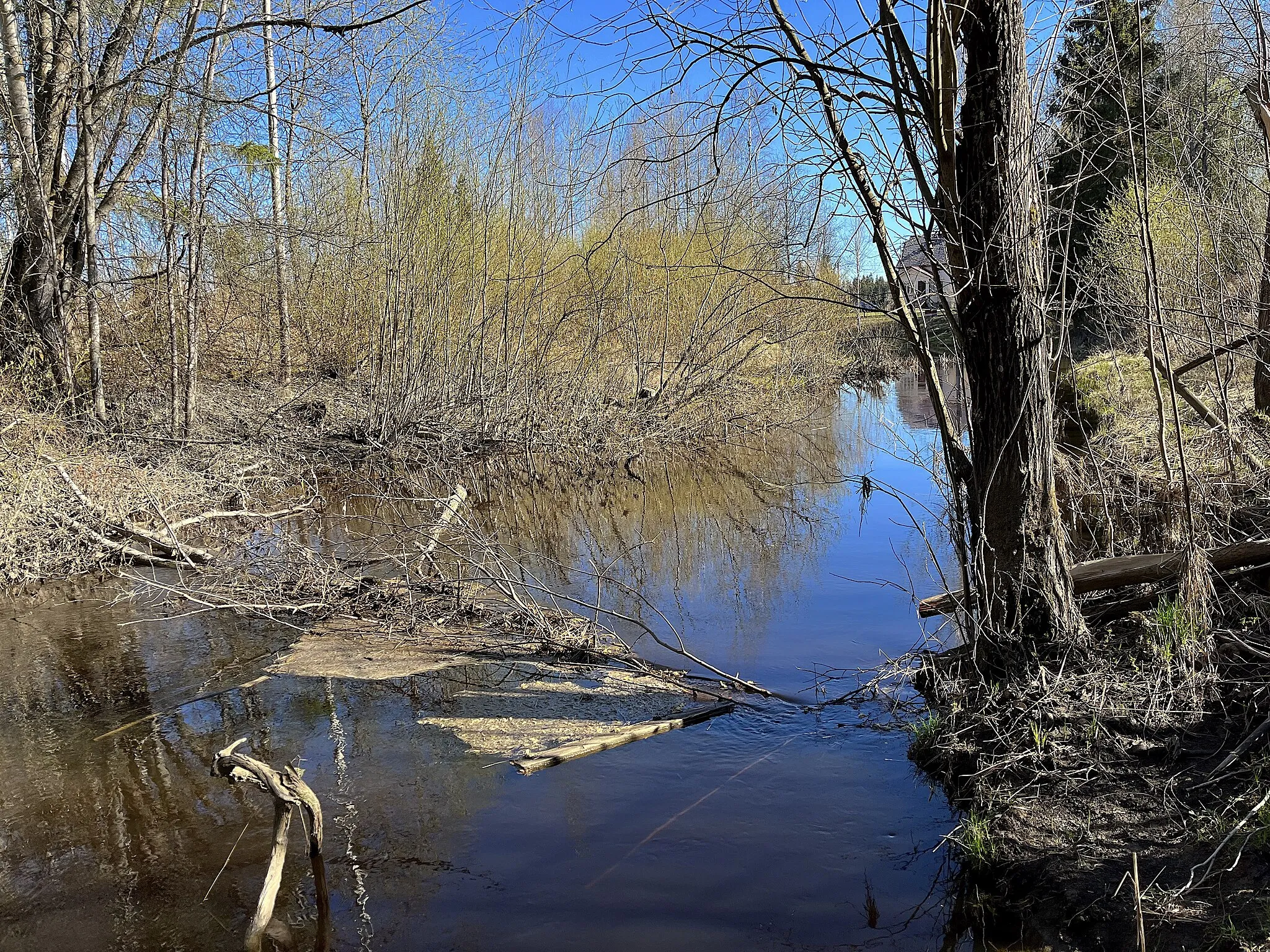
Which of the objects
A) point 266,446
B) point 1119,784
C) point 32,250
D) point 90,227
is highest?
point 90,227

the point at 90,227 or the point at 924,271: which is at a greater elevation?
the point at 90,227

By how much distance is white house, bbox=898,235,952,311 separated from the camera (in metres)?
4.30

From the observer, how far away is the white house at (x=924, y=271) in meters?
4.30

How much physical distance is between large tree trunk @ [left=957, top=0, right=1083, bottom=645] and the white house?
0.15 metres

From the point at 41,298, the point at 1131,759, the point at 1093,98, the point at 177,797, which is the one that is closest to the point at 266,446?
the point at 41,298

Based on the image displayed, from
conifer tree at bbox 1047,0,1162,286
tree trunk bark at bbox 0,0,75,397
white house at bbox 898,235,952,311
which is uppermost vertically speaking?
tree trunk bark at bbox 0,0,75,397

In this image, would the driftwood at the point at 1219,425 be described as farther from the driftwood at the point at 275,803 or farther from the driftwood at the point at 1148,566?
the driftwood at the point at 275,803

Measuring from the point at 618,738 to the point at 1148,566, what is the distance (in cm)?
289

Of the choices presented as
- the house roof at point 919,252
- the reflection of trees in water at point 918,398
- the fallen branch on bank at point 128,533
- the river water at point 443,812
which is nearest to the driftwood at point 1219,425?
the house roof at point 919,252

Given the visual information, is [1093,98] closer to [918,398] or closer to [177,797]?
[177,797]

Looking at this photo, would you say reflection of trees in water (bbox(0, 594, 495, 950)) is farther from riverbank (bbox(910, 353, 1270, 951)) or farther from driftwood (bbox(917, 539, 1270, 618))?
driftwood (bbox(917, 539, 1270, 618))

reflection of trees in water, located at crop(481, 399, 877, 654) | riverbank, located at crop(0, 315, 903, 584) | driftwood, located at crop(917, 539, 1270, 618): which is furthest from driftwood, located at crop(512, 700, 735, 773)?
riverbank, located at crop(0, 315, 903, 584)

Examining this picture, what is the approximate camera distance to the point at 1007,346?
4.27 m

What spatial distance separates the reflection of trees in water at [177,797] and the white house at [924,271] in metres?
3.28
